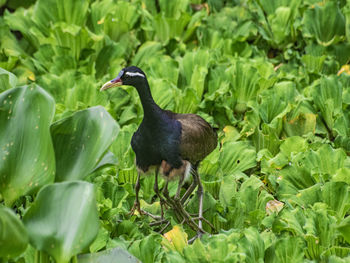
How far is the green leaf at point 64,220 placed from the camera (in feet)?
6.46

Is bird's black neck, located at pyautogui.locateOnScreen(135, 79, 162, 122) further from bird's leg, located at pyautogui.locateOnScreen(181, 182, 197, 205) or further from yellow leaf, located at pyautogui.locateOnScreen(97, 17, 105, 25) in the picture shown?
yellow leaf, located at pyautogui.locateOnScreen(97, 17, 105, 25)

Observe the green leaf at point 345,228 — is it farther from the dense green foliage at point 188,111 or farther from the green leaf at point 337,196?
the green leaf at point 337,196

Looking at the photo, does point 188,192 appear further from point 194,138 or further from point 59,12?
point 59,12

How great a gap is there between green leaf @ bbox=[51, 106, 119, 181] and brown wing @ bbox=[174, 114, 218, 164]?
73 cm

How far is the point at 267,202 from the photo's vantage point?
10.2 ft

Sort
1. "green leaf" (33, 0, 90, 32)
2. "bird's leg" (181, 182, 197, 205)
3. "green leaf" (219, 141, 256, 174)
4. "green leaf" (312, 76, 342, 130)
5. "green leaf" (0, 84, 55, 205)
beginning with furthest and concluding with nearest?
1. "green leaf" (33, 0, 90, 32)
2. "green leaf" (312, 76, 342, 130)
3. "green leaf" (219, 141, 256, 174)
4. "bird's leg" (181, 182, 197, 205)
5. "green leaf" (0, 84, 55, 205)

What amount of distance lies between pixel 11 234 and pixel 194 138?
50.8 inches

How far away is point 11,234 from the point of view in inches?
72.4

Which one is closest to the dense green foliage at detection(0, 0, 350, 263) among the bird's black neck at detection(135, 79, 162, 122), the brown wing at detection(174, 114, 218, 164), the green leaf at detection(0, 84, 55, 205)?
the green leaf at detection(0, 84, 55, 205)

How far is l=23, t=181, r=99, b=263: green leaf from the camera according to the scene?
1.97 meters

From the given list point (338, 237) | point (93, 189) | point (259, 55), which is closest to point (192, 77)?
point (259, 55)

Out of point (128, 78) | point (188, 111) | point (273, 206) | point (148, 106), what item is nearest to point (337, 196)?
point (273, 206)

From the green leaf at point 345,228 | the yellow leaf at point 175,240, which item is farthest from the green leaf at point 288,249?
the yellow leaf at point 175,240

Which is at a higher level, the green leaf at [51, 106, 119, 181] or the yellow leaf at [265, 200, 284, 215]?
the green leaf at [51, 106, 119, 181]
